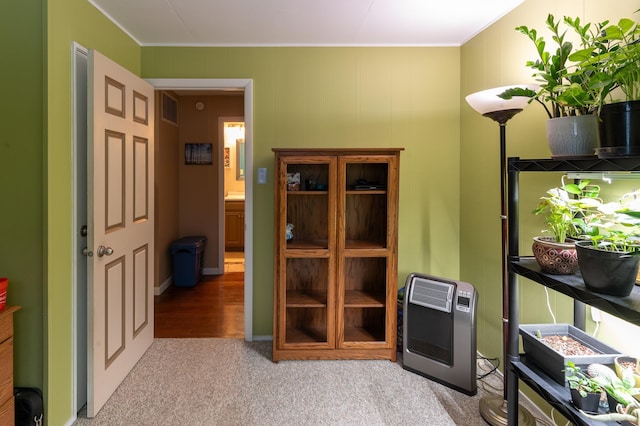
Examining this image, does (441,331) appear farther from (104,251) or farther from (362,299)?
(104,251)

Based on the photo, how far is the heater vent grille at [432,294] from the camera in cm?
240

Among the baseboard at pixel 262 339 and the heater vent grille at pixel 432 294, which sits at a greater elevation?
the heater vent grille at pixel 432 294

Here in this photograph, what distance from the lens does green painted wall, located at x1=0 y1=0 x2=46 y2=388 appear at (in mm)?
1788

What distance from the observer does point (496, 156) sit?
8.15 feet

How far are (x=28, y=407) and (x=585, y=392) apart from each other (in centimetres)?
241

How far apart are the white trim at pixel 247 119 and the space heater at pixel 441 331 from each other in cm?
127

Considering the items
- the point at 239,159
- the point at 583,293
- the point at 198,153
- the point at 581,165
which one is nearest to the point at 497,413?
the point at 583,293

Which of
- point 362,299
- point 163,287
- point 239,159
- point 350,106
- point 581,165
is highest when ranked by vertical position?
point 239,159

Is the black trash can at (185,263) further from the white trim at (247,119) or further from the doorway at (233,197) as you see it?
the white trim at (247,119)

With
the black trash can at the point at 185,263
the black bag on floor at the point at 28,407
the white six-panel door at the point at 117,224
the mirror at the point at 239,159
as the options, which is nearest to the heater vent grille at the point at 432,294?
the white six-panel door at the point at 117,224

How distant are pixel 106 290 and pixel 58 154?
83 cm

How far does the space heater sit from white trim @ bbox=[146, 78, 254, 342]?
4.17 ft

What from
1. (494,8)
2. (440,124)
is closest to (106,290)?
(440,124)

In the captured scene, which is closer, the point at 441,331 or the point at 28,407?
the point at 28,407
